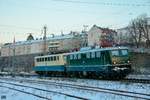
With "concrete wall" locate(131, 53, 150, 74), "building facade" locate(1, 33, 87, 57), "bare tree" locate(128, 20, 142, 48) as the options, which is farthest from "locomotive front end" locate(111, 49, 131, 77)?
"building facade" locate(1, 33, 87, 57)

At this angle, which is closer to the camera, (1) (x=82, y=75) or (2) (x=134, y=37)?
(1) (x=82, y=75)

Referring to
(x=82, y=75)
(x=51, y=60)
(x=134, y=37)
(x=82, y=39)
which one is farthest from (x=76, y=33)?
(x=82, y=75)

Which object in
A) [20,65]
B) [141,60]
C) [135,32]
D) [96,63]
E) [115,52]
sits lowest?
[96,63]

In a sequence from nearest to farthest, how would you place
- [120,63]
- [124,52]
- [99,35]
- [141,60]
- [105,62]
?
[120,63]
[105,62]
[124,52]
[141,60]
[99,35]

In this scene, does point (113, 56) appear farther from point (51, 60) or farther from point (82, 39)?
point (82, 39)

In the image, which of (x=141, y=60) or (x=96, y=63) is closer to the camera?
(x=96, y=63)

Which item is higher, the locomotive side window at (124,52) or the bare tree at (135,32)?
the bare tree at (135,32)

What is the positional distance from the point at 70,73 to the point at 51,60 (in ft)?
18.1

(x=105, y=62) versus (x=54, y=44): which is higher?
(x=54, y=44)

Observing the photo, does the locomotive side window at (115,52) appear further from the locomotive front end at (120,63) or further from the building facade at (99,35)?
the building facade at (99,35)

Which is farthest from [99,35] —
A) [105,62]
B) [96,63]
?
[105,62]

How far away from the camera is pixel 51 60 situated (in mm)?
42438

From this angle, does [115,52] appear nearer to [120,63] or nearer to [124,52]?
[124,52]

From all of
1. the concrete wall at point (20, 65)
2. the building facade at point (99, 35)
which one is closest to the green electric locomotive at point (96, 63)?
the concrete wall at point (20, 65)
